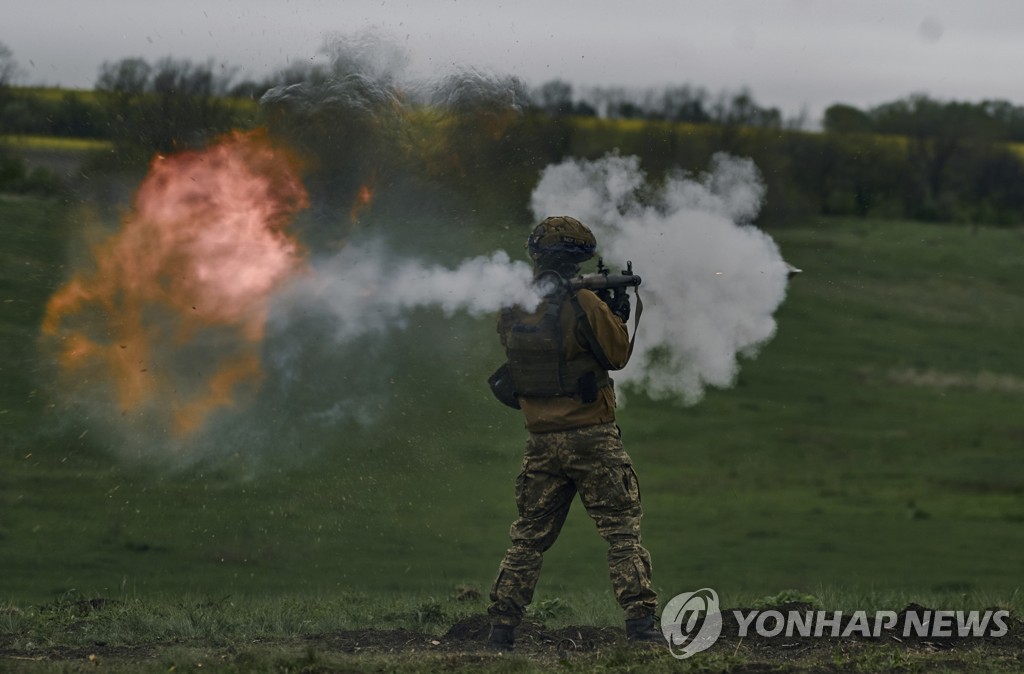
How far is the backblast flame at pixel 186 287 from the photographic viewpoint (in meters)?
9.78

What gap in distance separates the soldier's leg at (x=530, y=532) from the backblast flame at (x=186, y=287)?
2.56 meters

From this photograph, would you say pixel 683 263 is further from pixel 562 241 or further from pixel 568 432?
pixel 568 432

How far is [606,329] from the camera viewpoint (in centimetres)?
796

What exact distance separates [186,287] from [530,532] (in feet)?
10.8

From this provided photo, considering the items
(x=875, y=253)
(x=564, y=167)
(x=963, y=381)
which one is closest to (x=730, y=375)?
(x=564, y=167)

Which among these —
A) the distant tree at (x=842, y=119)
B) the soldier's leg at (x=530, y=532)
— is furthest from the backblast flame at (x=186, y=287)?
the distant tree at (x=842, y=119)

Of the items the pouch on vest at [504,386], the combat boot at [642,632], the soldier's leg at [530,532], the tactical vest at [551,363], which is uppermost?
the tactical vest at [551,363]

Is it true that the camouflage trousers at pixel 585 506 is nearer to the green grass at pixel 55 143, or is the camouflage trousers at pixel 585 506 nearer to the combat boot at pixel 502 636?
the combat boot at pixel 502 636

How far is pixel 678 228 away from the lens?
9.43 metres

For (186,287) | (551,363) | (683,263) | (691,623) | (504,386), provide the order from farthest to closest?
(186,287) < (683,263) < (691,623) < (504,386) < (551,363)

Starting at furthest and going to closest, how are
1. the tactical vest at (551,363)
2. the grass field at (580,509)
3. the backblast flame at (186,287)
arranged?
Result: the backblast flame at (186,287), the grass field at (580,509), the tactical vest at (551,363)

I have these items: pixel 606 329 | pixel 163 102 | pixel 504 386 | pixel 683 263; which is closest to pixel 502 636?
pixel 504 386

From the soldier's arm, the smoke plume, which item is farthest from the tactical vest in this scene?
the smoke plume

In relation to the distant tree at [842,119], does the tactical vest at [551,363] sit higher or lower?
lower
